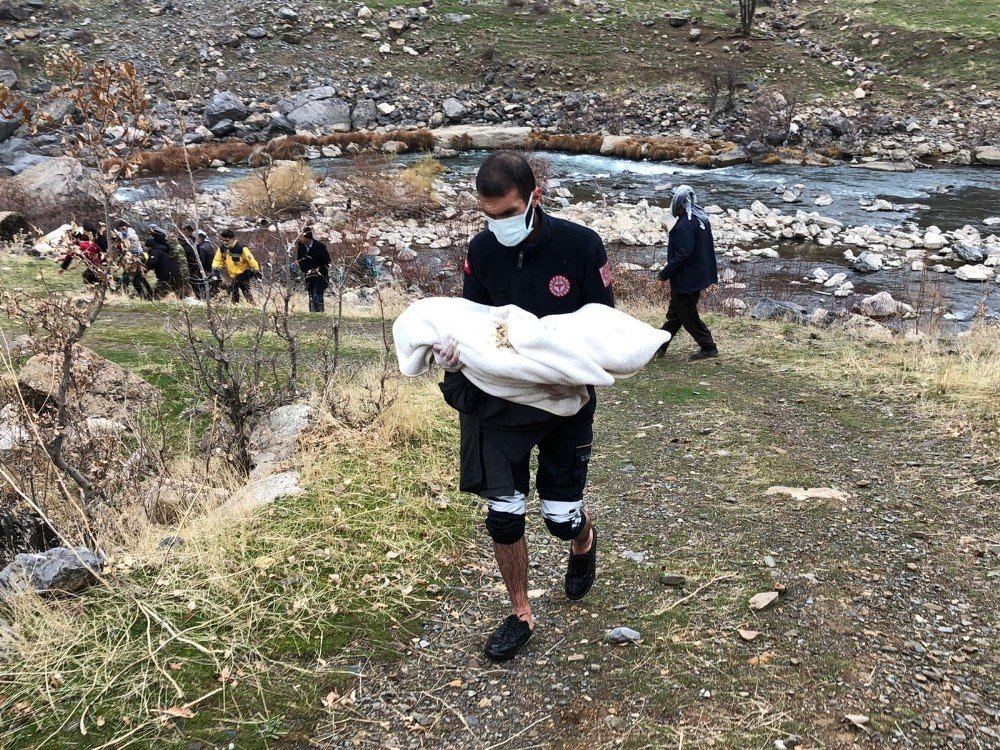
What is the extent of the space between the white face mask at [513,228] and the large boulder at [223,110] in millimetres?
29960

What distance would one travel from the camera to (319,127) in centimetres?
2909

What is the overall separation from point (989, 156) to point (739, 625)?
26170 mm

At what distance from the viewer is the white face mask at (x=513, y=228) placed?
8.30 feet

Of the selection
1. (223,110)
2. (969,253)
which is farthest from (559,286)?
(223,110)

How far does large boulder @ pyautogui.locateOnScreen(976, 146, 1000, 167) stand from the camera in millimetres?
23281

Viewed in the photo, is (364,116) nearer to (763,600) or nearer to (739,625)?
(763,600)

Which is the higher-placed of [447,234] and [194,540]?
[194,540]

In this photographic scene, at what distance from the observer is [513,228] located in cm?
255

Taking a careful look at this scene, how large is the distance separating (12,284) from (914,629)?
12.0 m

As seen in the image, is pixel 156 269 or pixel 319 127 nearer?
pixel 156 269

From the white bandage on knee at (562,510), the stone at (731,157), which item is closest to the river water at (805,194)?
the stone at (731,157)

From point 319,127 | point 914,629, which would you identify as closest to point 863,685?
point 914,629

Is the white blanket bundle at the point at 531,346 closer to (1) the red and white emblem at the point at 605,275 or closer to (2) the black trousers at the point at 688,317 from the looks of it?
(1) the red and white emblem at the point at 605,275

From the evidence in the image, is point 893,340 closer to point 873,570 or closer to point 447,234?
point 873,570
